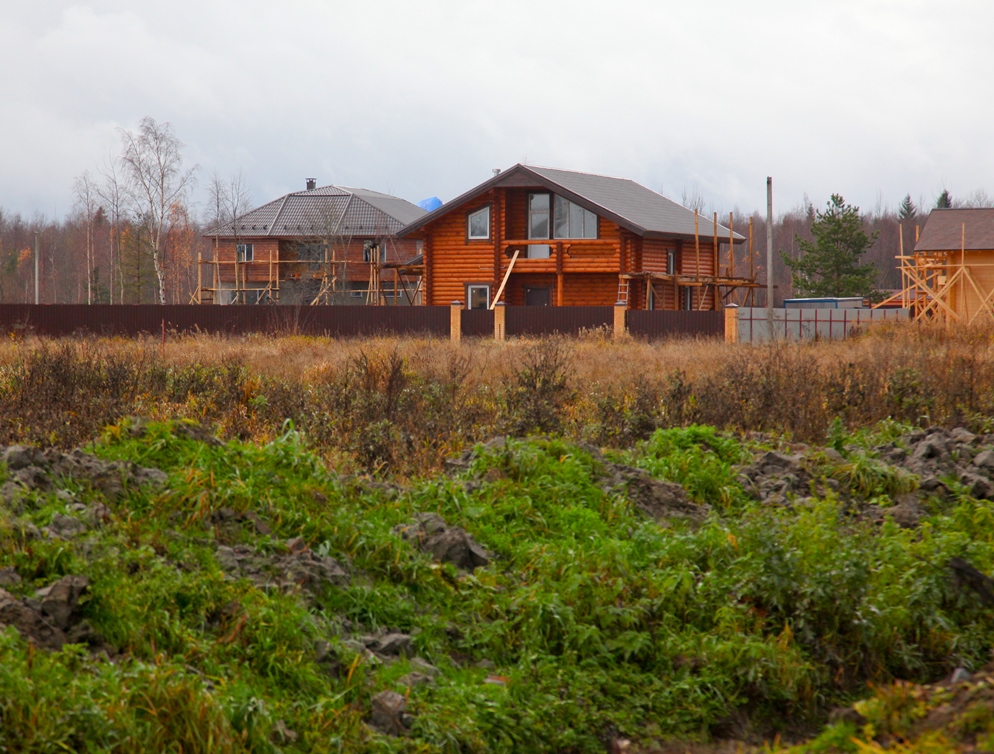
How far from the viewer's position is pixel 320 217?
49.6m

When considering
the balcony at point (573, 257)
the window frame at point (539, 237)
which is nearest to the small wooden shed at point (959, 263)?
the balcony at point (573, 257)

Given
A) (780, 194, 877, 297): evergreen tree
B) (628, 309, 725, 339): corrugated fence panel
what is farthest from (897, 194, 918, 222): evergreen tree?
(628, 309, 725, 339): corrugated fence panel

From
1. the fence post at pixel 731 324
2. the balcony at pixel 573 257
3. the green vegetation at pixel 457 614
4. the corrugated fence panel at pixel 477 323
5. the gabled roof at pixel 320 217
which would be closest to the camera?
the green vegetation at pixel 457 614

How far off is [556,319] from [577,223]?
23.4ft

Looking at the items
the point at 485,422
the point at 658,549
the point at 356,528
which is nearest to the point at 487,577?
the point at 356,528

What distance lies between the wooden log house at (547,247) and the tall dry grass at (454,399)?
653 inches

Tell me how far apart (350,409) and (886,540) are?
231 inches

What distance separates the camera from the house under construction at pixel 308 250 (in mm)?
46688

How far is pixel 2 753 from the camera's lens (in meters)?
3.49

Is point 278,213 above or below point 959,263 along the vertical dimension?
above

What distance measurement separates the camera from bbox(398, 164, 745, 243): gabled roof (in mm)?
30750

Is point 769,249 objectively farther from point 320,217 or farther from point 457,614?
point 320,217

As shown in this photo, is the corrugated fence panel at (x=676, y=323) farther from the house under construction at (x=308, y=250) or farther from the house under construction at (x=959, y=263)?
the house under construction at (x=308, y=250)

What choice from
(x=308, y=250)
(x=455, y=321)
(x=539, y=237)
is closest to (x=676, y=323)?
Answer: (x=455, y=321)
